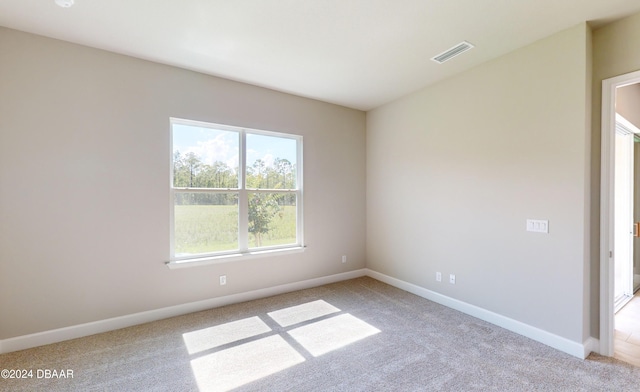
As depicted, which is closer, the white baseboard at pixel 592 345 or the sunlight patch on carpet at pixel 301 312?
the white baseboard at pixel 592 345

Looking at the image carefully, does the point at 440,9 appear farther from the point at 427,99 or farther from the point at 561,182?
the point at 561,182

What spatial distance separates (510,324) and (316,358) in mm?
2056

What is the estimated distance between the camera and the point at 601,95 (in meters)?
2.42

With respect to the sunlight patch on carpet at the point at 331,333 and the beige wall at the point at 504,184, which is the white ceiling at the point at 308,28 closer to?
the beige wall at the point at 504,184

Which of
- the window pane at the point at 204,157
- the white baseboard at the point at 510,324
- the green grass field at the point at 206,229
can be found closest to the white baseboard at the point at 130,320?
the green grass field at the point at 206,229

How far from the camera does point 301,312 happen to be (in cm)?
330

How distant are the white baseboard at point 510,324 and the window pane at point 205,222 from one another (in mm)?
2625

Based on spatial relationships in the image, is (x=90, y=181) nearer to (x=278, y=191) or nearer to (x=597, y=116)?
(x=278, y=191)

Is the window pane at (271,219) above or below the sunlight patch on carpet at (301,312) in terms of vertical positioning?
above

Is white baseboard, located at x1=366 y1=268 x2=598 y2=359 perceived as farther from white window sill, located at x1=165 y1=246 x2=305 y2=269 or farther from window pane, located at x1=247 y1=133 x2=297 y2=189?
window pane, located at x1=247 y1=133 x2=297 y2=189

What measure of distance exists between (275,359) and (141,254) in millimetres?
1872

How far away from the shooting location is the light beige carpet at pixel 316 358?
A: 2041mm

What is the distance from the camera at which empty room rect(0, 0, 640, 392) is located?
224cm

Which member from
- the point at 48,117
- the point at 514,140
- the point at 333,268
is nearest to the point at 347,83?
the point at 514,140
